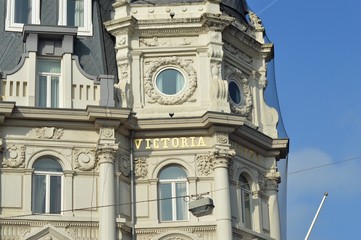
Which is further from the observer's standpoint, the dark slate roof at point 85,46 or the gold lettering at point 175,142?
the dark slate roof at point 85,46

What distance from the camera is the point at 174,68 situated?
4159 centimetres

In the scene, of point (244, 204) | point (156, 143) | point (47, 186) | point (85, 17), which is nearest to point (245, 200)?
point (244, 204)

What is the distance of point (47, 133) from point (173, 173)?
521 centimetres

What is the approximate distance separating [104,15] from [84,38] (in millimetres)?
1614

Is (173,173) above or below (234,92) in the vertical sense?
below

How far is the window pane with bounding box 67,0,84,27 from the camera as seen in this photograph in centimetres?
4228

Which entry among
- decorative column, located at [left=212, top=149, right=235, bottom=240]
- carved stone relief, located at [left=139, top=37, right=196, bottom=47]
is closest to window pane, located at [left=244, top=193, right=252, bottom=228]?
decorative column, located at [left=212, top=149, right=235, bottom=240]

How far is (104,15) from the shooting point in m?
42.9

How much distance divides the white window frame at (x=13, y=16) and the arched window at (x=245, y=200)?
10.6 m

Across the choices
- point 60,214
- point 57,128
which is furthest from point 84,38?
point 60,214

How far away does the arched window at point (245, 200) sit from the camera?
133ft

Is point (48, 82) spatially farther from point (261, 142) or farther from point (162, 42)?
point (261, 142)

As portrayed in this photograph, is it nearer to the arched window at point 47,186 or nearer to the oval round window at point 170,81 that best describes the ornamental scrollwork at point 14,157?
the arched window at point 47,186

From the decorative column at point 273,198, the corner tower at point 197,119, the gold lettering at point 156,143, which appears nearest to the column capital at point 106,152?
the corner tower at point 197,119
